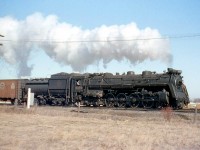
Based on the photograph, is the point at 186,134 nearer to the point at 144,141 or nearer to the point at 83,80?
the point at 144,141

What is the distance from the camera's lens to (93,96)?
3203cm

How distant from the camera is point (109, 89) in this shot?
31.4 m

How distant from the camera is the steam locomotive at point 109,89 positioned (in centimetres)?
2825

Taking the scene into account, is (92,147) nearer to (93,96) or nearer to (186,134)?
(186,134)

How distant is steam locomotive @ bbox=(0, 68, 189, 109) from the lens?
28.2 metres

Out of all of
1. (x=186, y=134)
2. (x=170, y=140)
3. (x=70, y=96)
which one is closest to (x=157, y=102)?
(x=70, y=96)

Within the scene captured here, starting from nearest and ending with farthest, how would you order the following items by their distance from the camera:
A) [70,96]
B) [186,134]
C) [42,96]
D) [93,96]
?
[186,134] < [93,96] < [70,96] < [42,96]

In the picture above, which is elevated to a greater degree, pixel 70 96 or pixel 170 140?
pixel 70 96

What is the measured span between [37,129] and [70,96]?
19.9 meters

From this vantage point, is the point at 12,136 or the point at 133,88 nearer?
the point at 12,136

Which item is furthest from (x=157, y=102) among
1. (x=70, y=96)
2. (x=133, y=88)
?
(x=70, y=96)

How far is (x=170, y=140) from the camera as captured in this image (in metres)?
12.2

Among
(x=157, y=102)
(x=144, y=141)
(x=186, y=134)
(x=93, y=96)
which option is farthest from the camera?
(x=93, y=96)

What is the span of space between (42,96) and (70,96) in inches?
180
